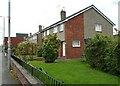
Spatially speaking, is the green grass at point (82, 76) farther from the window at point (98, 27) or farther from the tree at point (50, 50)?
the window at point (98, 27)

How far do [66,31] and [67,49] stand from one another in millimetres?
2407

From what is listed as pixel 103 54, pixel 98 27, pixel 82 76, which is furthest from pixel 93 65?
pixel 98 27

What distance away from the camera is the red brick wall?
3375 centimetres

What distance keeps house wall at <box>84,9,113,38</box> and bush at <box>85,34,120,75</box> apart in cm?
1508

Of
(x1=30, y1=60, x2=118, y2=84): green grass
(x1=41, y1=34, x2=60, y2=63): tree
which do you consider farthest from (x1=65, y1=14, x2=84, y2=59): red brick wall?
(x1=30, y1=60, x2=118, y2=84): green grass

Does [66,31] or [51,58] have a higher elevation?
[66,31]

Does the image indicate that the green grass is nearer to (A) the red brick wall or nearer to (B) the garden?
(B) the garden

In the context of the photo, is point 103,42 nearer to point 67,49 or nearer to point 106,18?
point 67,49

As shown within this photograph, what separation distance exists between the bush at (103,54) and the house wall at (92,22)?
15076mm

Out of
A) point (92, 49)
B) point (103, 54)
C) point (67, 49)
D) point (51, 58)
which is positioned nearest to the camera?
point (103, 54)

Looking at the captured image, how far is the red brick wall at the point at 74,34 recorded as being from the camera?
111ft

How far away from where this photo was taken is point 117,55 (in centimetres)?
1432

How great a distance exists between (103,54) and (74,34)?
54.5ft

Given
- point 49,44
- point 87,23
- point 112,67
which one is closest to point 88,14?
point 87,23
